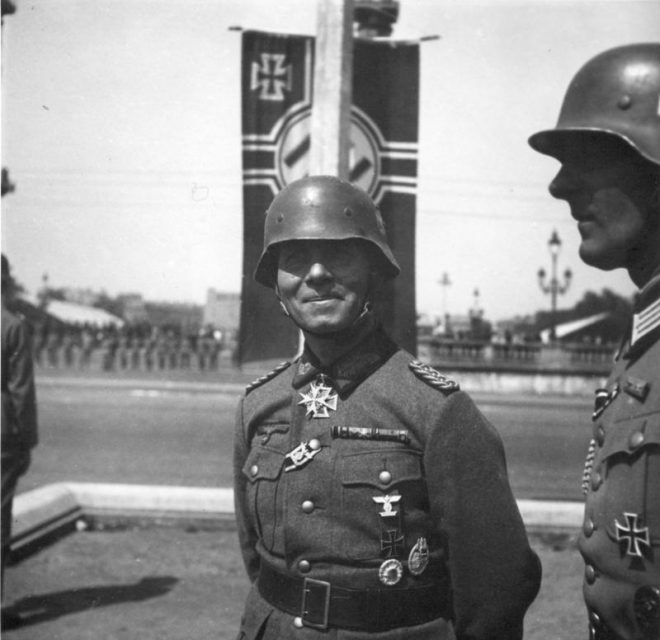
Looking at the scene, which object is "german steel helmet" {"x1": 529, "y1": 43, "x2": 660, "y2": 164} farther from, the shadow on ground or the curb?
the curb

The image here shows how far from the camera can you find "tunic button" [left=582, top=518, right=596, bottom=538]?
2.06m

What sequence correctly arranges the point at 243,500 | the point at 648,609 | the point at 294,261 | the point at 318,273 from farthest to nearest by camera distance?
the point at 243,500, the point at 294,261, the point at 318,273, the point at 648,609

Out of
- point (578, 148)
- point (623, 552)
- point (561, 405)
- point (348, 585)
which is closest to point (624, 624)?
point (623, 552)

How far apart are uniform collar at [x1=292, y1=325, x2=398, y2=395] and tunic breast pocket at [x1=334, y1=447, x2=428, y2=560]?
26cm

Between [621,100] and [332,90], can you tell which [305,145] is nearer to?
[332,90]

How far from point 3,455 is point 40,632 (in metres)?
1.03

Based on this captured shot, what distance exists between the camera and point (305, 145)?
644cm

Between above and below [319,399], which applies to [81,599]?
below

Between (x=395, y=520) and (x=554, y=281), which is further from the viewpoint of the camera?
(x=554, y=281)

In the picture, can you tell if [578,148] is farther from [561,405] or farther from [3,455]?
[561,405]

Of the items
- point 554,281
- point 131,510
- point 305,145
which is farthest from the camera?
point 554,281

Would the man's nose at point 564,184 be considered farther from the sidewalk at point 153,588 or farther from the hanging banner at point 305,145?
the hanging banner at point 305,145

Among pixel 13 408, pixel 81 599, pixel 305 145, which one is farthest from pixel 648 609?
pixel 305 145

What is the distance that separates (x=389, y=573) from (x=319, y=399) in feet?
1.87
